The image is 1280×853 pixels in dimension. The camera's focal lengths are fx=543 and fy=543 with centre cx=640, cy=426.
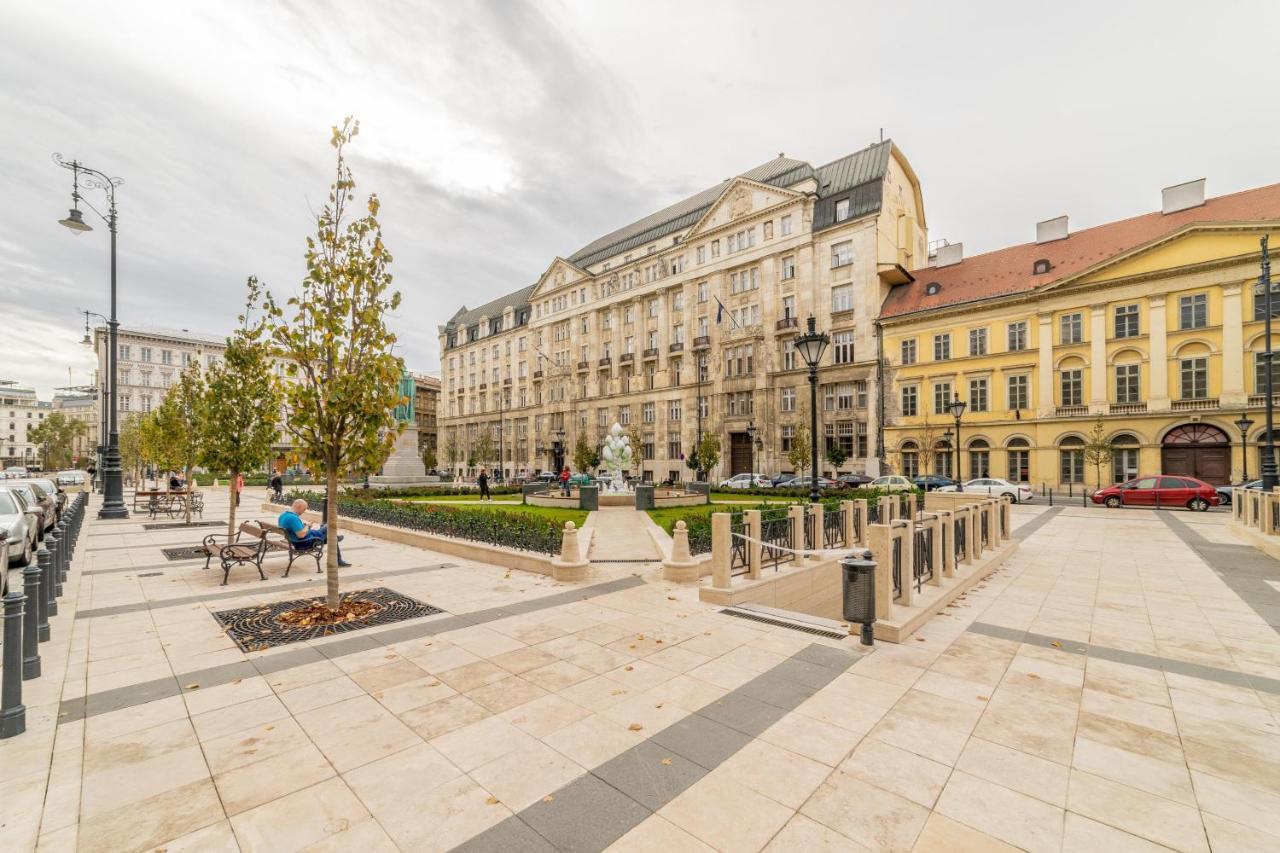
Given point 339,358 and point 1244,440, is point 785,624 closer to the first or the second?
point 339,358

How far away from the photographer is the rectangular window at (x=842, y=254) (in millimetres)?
43500

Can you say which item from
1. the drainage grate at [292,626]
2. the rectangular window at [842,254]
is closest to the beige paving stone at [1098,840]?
the drainage grate at [292,626]

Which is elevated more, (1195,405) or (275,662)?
(1195,405)

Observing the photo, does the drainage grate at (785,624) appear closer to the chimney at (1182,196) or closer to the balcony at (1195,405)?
the balcony at (1195,405)

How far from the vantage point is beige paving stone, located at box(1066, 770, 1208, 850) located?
3.21 metres

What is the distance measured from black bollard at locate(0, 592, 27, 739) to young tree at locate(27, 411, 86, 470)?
10655 centimetres

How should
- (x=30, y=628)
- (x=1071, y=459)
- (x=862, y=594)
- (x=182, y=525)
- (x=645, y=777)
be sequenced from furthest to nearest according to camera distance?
1. (x=1071, y=459)
2. (x=182, y=525)
3. (x=862, y=594)
4. (x=30, y=628)
5. (x=645, y=777)

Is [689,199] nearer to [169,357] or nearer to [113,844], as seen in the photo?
[113,844]

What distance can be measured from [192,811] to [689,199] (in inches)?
2578

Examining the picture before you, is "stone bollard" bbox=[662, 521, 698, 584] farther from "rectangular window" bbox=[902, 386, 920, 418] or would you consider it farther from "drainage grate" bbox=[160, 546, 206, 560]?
"rectangular window" bbox=[902, 386, 920, 418]

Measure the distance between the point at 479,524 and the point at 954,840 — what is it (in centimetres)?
1106

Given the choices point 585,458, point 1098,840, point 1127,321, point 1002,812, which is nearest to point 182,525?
point 1002,812

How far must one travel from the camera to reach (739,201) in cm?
4975

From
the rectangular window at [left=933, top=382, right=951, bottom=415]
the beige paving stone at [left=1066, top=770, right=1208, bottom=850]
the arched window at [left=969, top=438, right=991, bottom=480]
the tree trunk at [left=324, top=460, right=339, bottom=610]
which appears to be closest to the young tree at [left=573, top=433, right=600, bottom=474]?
the rectangular window at [left=933, top=382, right=951, bottom=415]
